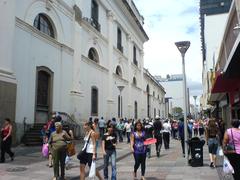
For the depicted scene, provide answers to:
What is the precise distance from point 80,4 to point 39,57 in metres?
7.30

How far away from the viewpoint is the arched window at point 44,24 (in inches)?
801

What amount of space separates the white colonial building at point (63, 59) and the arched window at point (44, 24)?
2.3 inches

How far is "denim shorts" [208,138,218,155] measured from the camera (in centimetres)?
1186

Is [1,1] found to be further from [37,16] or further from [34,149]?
[34,149]

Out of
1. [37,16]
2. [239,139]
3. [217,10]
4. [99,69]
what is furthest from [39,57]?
[217,10]

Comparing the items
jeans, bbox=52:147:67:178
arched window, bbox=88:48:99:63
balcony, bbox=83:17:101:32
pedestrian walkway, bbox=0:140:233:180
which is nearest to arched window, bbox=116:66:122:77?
arched window, bbox=88:48:99:63

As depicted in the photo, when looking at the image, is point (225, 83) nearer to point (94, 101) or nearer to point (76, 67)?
point (76, 67)

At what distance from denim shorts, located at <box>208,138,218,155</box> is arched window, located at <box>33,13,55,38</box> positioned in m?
12.5

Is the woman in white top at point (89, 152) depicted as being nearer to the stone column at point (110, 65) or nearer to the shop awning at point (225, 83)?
the shop awning at point (225, 83)

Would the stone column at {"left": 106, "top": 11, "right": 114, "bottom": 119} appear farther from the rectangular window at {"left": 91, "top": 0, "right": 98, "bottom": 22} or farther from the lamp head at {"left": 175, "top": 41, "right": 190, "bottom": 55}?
the lamp head at {"left": 175, "top": 41, "right": 190, "bottom": 55}

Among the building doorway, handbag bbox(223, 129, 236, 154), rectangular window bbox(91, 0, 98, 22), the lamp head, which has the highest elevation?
rectangular window bbox(91, 0, 98, 22)

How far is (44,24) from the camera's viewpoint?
2127 cm

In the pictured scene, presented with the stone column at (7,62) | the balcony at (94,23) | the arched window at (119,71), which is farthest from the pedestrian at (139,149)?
the arched window at (119,71)

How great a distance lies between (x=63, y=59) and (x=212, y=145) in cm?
1330
